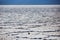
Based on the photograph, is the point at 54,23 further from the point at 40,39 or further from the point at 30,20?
the point at 40,39

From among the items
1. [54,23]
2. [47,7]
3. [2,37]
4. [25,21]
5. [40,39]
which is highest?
[47,7]

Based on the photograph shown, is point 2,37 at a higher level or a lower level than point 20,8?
lower

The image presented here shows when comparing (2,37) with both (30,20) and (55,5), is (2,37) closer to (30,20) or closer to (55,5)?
(30,20)

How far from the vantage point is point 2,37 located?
172 centimetres

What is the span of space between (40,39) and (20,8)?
184 centimetres

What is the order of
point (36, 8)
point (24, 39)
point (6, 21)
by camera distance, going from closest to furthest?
point (24, 39)
point (6, 21)
point (36, 8)

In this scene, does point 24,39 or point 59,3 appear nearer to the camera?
point 24,39

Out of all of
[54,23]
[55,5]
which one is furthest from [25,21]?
[55,5]

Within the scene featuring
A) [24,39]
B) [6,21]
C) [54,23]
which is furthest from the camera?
[6,21]

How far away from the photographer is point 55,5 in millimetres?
3281

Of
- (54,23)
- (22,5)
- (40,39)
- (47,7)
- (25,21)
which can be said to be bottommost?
(40,39)

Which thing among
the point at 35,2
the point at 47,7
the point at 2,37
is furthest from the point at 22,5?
the point at 2,37

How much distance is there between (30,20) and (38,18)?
9.1 inches

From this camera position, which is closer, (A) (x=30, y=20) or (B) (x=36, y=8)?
(A) (x=30, y=20)
